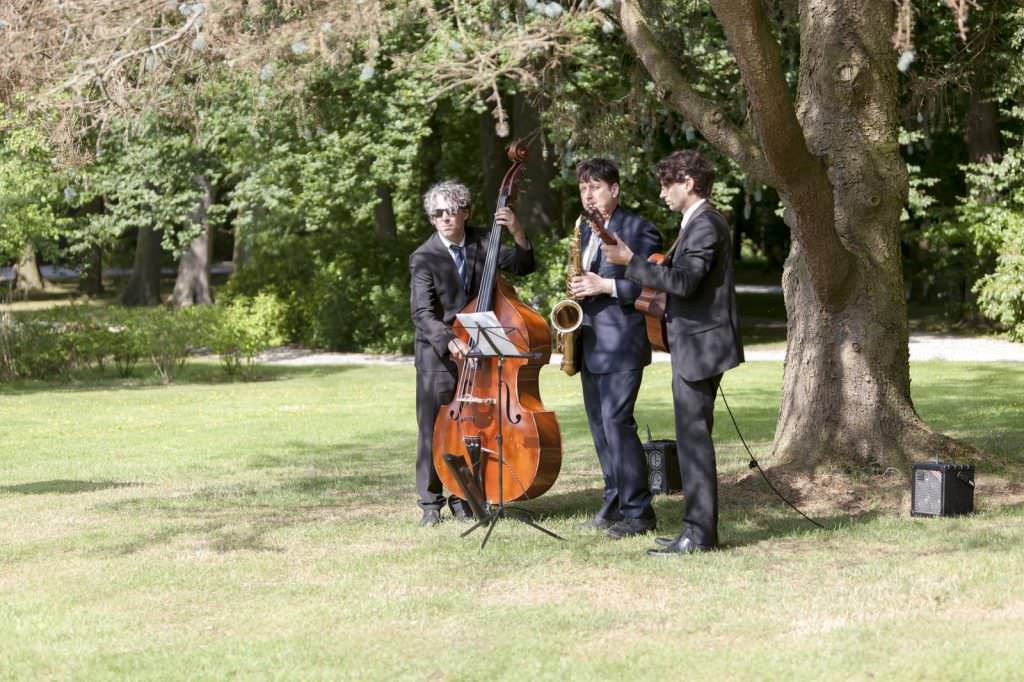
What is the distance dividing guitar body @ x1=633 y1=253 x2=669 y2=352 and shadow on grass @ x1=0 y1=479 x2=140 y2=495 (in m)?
4.95

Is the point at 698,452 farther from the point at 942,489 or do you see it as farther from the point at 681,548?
the point at 942,489

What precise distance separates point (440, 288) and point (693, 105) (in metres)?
2.13

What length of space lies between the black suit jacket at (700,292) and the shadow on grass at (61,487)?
5.26m

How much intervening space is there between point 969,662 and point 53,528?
574 centimetres

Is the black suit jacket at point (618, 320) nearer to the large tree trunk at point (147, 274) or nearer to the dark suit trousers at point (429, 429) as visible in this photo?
the dark suit trousers at point (429, 429)

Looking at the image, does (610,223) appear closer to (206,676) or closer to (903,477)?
(903,477)

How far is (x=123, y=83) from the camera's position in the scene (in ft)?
31.3

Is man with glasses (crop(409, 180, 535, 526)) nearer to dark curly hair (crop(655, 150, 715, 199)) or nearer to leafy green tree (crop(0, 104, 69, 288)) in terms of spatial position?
dark curly hair (crop(655, 150, 715, 199))

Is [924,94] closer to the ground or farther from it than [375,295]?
farther from it

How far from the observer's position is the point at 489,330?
26.6ft

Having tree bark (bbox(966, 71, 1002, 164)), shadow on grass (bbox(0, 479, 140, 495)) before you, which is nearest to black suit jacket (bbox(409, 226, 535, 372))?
shadow on grass (bbox(0, 479, 140, 495))

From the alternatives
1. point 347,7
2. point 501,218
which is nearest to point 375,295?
point 347,7

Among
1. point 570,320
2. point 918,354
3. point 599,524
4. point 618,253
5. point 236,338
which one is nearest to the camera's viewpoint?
point 618,253

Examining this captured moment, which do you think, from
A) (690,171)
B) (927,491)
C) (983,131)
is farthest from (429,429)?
(983,131)
